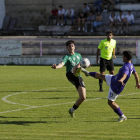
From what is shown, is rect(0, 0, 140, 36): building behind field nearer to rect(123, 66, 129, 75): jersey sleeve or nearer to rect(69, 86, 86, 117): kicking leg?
rect(69, 86, 86, 117): kicking leg

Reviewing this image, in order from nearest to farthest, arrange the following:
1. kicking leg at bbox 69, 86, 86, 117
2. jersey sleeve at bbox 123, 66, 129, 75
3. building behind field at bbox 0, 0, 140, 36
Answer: jersey sleeve at bbox 123, 66, 129, 75 → kicking leg at bbox 69, 86, 86, 117 → building behind field at bbox 0, 0, 140, 36

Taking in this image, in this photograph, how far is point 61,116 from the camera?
872cm

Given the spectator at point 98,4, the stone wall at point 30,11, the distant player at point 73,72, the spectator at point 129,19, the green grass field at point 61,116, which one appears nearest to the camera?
the green grass field at point 61,116

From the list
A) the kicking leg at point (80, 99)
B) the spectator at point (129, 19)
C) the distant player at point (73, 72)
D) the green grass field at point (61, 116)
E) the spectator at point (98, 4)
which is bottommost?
the green grass field at point (61, 116)

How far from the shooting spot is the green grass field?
270 inches

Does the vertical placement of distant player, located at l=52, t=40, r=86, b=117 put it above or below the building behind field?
below

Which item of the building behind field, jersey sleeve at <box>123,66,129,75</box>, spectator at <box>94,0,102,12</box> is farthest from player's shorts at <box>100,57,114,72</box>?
spectator at <box>94,0,102,12</box>

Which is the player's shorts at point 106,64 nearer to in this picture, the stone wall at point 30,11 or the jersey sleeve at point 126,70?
the jersey sleeve at point 126,70

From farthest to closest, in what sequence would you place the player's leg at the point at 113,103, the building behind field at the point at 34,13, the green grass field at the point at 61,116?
1. the building behind field at the point at 34,13
2. the player's leg at the point at 113,103
3. the green grass field at the point at 61,116

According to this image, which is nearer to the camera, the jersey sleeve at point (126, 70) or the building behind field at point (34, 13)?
the jersey sleeve at point (126, 70)

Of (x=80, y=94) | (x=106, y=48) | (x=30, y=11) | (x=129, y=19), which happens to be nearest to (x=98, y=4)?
(x=129, y=19)

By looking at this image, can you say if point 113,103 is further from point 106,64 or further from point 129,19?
point 129,19

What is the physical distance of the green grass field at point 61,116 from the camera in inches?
270

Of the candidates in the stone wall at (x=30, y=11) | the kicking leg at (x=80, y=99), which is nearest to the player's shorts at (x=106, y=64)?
the kicking leg at (x=80, y=99)
